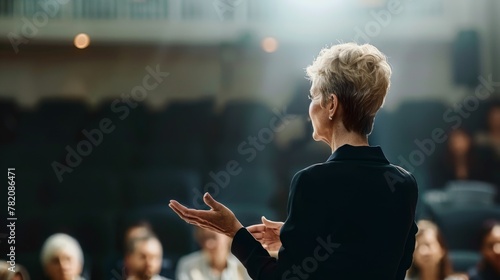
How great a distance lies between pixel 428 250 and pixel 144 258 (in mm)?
1208

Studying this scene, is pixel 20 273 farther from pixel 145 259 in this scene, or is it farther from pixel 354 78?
pixel 354 78

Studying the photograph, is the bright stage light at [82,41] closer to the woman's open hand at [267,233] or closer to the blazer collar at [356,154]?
the woman's open hand at [267,233]

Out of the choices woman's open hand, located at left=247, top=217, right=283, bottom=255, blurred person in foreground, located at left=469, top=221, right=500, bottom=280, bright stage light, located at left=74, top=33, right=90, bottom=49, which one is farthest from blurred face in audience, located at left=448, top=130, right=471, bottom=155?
woman's open hand, located at left=247, top=217, right=283, bottom=255

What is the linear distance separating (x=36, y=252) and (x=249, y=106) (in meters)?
1.08

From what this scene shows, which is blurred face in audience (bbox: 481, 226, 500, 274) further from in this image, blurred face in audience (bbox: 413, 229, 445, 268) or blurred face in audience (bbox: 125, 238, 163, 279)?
blurred face in audience (bbox: 125, 238, 163, 279)

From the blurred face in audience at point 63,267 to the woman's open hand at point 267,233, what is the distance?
1.99 meters

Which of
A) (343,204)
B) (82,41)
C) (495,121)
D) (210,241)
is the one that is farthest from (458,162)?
(343,204)

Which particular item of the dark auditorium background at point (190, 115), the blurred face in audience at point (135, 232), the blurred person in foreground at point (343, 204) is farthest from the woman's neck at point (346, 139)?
the blurred face in audience at point (135, 232)

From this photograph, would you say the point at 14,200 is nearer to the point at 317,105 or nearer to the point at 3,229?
the point at 3,229

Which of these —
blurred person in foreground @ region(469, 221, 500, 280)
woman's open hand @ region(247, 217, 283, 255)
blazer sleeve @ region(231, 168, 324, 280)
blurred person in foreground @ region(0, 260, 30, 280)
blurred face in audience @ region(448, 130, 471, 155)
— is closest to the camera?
blazer sleeve @ region(231, 168, 324, 280)

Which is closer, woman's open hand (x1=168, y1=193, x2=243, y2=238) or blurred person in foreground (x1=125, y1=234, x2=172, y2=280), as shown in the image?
woman's open hand (x1=168, y1=193, x2=243, y2=238)

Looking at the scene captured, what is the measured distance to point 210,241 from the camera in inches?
112

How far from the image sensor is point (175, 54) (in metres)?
2.93

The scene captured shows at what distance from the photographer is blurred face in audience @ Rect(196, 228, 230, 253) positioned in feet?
9.30
